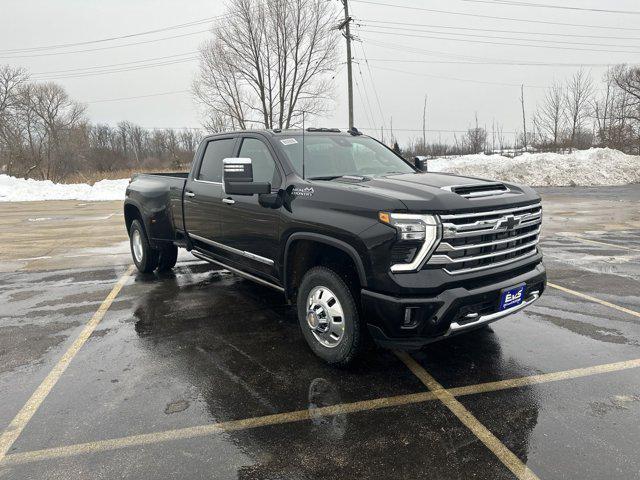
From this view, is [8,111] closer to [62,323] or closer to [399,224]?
[62,323]

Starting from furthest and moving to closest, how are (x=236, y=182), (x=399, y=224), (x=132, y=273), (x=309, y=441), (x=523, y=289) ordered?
(x=132, y=273) < (x=236, y=182) < (x=523, y=289) < (x=399, y=224) < (x=309, y=441)

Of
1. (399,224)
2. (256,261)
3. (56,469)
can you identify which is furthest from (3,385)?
(399,224)

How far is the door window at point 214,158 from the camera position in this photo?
5184mm

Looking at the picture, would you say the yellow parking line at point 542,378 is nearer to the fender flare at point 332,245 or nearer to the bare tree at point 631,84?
the fender flare at point 332,245

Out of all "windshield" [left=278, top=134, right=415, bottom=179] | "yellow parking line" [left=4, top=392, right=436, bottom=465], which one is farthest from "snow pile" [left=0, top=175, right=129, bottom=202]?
"yellow parking line" [left=4, top=392, right=436, bottom=465]

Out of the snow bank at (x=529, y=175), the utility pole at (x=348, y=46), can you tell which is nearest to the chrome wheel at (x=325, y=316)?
the utility pole at (x=348, y=46)

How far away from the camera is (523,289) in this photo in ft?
11.6

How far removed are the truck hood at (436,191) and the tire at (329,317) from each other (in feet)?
2.64

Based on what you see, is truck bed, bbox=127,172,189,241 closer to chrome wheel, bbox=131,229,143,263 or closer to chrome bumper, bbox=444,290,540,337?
chrome wheel, bbox=131,229,143,263

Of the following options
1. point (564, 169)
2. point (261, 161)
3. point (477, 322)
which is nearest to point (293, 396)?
point (477, 322)

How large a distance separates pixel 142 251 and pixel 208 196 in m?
2.46

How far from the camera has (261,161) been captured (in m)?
4.54

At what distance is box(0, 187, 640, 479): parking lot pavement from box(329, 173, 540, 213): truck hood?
140 centimetres

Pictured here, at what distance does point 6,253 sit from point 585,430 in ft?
34.7
